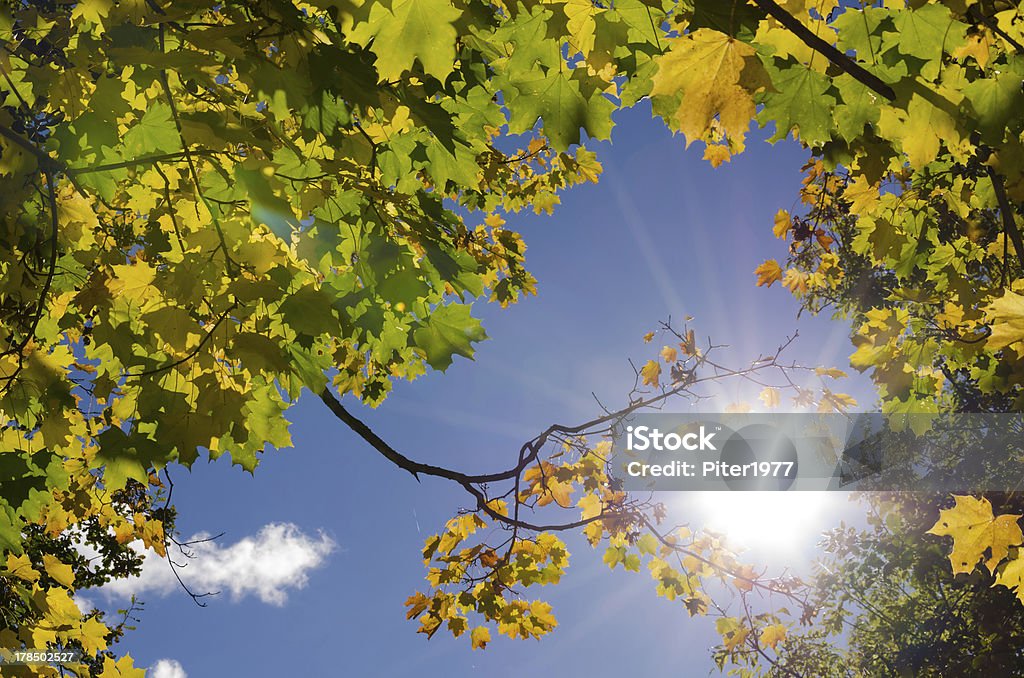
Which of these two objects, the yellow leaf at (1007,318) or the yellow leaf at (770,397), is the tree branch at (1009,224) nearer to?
the yellow leaf at (1007,318)

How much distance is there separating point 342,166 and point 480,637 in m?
4.13

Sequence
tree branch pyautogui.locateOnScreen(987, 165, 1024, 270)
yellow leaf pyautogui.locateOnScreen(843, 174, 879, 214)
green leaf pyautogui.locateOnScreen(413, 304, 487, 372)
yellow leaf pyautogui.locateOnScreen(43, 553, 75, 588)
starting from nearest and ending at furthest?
tree branch pyautogui.locateOnScreen(987, 165, 1024, 270), green leaf pyautogui.locateOnScreen(413, 304, 487, 372), yellow leaf pyautogui.locateOnScreen(43, 553, 75, 588), yellow leaf pyautogui.locateOnScreen(843, 174, 879, 214)

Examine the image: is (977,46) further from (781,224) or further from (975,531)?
(781,224)

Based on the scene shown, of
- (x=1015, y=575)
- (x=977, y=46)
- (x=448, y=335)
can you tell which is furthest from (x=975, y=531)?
(x=448, y=335)

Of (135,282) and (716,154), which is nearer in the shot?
(135,282)

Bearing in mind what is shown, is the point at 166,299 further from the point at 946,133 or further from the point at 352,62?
the point at 946,133

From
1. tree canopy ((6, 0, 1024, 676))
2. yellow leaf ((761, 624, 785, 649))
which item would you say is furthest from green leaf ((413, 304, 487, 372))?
yellow leaf ((761, 624, 785, 649))

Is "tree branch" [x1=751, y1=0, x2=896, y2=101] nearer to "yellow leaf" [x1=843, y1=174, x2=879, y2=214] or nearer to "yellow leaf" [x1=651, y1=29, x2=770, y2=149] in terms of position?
"yellow leaf" [x1=651, y1=29, x2=770, y2=149]

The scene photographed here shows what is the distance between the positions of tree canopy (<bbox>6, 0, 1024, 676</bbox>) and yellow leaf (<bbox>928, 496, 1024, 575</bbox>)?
26mm

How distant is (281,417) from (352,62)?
1.80 meters

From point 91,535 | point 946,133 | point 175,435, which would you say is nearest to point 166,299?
point 175,435

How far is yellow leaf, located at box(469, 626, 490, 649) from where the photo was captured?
5656 mm

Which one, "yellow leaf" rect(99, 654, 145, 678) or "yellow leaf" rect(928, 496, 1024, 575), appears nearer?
"yellow leaf" rect(928, 496, 1024, 575)

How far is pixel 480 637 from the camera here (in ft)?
18.7
